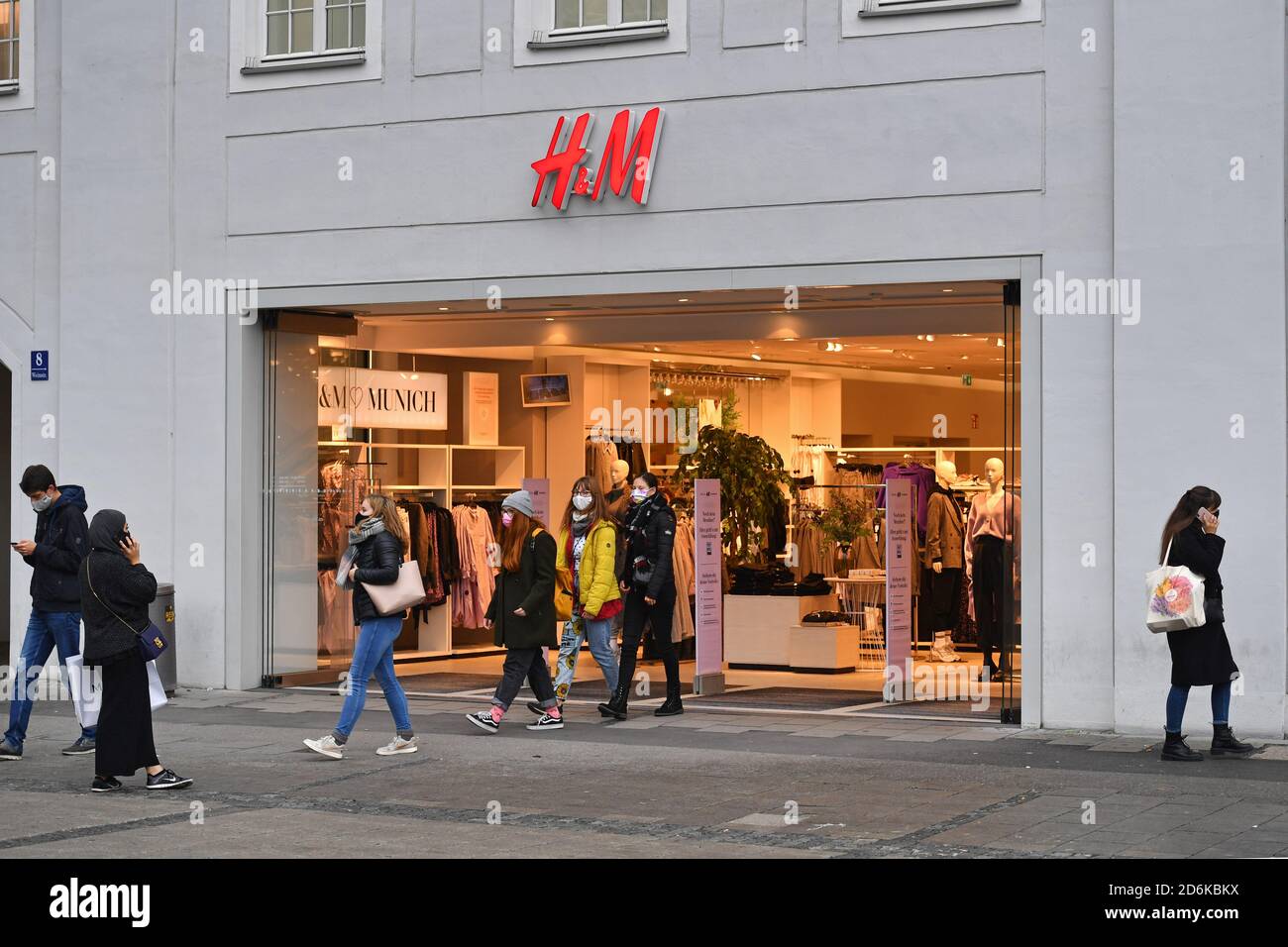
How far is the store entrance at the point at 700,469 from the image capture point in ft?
50.8

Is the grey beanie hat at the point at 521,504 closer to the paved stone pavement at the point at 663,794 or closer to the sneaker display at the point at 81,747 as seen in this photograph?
the paved stone pavement at the point at 663,794

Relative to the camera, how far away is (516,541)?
13031 mm

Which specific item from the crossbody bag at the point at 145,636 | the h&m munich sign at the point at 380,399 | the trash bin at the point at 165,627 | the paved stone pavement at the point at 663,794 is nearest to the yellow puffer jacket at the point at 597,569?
the paved stone pavement at the point at 663,794

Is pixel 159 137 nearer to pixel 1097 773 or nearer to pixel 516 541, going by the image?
pixel 516 541

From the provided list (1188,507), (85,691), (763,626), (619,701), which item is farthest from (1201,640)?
(85,691)

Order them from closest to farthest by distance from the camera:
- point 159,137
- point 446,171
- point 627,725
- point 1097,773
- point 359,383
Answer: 1. point 1097,773
2. point 627,725
3. point 446,171
4. point 159,137
5. point 359,383

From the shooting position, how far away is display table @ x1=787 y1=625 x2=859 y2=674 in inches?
691

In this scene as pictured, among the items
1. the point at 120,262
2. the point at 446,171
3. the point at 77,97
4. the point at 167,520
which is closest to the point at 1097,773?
the point at 446,171

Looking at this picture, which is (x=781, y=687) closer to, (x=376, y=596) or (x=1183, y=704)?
(x=1183, y=704)

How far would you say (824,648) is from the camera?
57.7ft

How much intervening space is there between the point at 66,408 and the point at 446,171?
14.4ft

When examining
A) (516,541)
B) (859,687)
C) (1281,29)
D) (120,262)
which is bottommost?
(859,687)

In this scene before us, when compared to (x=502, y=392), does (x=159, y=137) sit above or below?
above

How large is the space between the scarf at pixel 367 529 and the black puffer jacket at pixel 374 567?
0.02 metres
